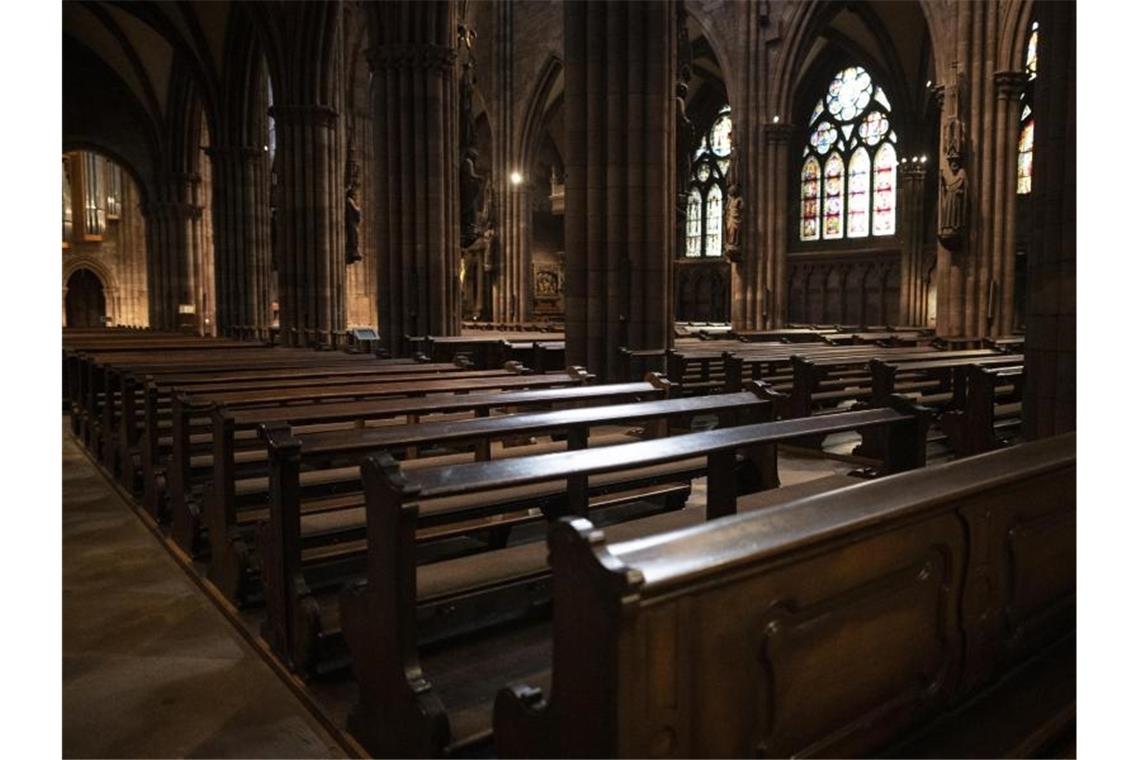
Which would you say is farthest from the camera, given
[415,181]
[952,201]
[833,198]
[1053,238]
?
[833,198]

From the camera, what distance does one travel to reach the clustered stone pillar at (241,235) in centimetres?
2406

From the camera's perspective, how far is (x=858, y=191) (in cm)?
3027

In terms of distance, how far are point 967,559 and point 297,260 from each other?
61.1ft

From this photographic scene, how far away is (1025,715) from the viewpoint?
116 inches

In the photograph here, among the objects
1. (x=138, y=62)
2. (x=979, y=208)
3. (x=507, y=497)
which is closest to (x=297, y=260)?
(x=138, y=62)

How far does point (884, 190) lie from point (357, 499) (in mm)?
28427

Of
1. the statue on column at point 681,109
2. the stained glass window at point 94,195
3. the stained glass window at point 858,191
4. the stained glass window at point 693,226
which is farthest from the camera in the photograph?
the stained glass window at point 693,226

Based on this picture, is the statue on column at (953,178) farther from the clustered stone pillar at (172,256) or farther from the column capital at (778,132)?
the clustered stone pillar at (172,256)

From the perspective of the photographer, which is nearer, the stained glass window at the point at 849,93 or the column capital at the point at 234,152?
the column capital at the point at 234,152

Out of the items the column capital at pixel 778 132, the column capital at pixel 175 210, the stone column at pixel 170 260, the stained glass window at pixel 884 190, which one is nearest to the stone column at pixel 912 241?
the stained glass window at pixel 884 190

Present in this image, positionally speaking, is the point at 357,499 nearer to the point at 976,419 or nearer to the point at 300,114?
the point at 976,419

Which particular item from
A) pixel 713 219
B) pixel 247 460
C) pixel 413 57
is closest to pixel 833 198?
pixel 713 219

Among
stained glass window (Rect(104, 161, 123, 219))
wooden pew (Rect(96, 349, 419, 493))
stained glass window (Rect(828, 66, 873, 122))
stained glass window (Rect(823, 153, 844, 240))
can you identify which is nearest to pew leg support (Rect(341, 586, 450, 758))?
wooden pew (Rect(96, 349, 419, 493))

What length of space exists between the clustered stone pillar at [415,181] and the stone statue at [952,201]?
32.8ft
